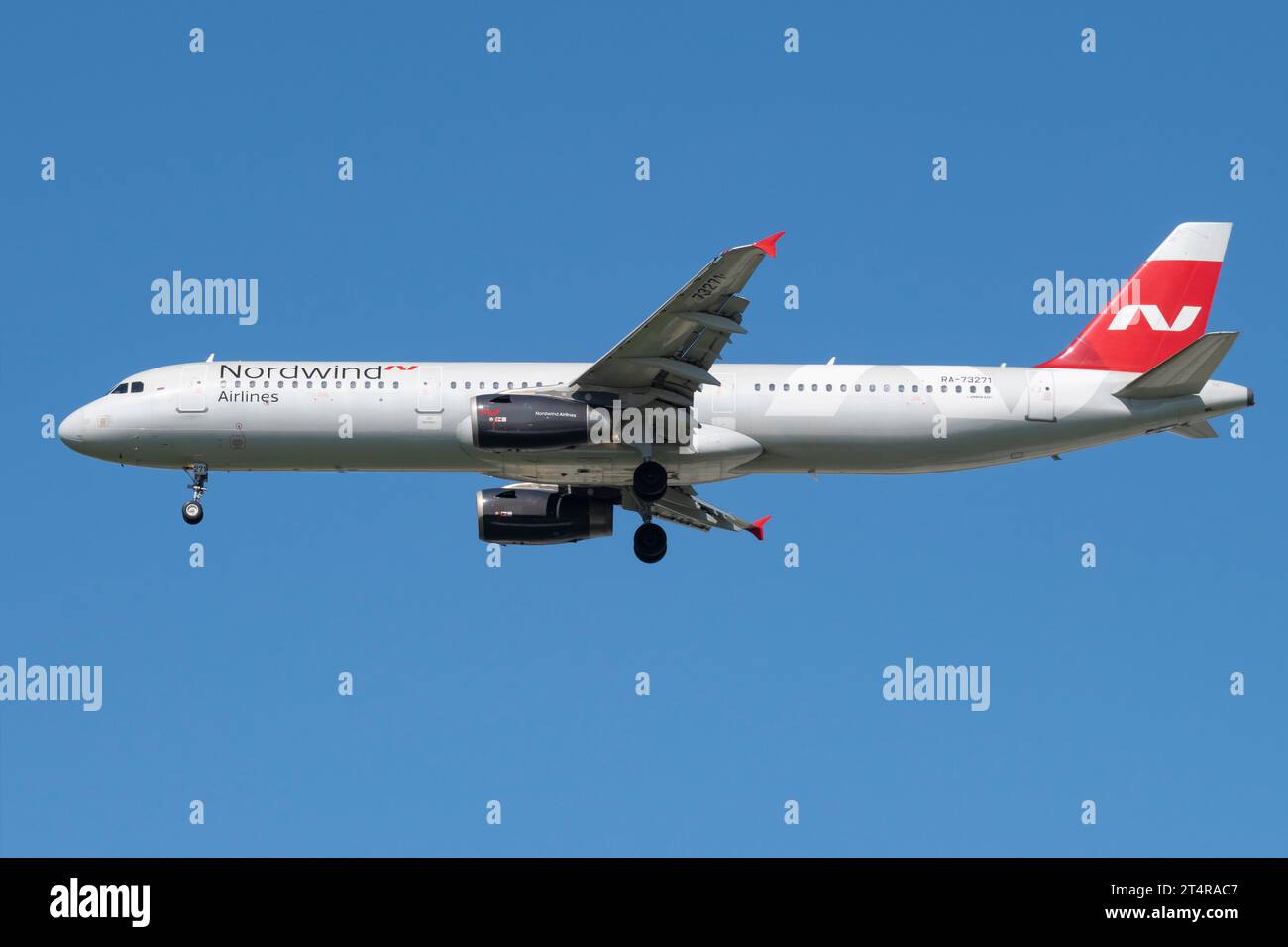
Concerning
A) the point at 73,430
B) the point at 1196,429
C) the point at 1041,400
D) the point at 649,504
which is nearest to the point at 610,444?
the point at 649,504

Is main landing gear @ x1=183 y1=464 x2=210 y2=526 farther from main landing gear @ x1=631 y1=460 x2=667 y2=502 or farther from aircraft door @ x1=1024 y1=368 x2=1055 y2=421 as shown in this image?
aircraft door @ x1=1024 y1=368 x2=1055 y2=421

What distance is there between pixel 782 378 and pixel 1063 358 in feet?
28.5

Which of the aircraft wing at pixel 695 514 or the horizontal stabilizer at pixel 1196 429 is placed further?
the aircraft wing at pixel 695 514

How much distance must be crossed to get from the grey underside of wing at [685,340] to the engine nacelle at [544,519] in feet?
17.2

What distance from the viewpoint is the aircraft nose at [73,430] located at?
53.7 meters

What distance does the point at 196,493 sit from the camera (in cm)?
5397

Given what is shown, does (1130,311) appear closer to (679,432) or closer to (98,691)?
(679,432)

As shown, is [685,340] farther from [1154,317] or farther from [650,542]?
[1154,317]

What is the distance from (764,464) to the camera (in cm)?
5341

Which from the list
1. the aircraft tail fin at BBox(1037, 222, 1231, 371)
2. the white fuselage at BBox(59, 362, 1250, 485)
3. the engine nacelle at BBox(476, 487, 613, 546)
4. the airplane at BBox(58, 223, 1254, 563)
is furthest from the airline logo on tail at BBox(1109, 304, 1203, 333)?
the engine nacelle at BBox(476, 487, 613, 546)

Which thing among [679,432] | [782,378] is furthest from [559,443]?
[782,378]

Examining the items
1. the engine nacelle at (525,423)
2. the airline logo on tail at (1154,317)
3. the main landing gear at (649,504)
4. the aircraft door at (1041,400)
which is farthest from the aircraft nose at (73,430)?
the airline logo on tail at (1154,317)

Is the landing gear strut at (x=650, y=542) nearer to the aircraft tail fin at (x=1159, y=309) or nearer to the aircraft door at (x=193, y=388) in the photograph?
→ the aircraft tail fin at (x=1159, y=309)

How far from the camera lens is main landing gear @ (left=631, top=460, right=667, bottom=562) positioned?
52.8 m
